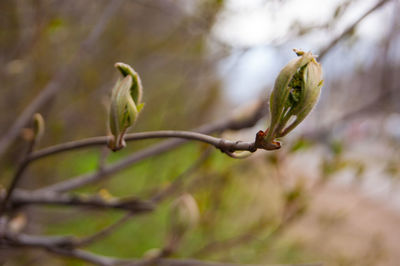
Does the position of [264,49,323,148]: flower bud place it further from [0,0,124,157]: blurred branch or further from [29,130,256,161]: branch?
[0,0,124,157]: blurred branch

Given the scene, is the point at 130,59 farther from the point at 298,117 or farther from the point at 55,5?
the point at 298,117

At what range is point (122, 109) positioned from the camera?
42cm

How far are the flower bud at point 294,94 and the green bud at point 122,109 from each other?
16 centimetres

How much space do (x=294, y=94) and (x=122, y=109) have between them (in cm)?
20

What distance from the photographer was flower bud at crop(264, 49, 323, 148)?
0.36 metres

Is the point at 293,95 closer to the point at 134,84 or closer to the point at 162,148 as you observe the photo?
the point at 134,84

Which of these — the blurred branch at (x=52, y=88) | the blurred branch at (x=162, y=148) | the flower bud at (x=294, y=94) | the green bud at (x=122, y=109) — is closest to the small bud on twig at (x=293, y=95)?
the flower bud at (x=294, y=94)

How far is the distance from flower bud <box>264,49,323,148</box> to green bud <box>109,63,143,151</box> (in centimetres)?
16

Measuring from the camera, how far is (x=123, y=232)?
3332 millimetres

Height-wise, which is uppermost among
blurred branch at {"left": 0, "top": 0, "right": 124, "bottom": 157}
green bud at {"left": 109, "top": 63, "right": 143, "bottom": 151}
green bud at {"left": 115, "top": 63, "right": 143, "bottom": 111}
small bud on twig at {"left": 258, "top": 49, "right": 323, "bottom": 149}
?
blurred branch at {"left": 0, "top": 0, "right": 124, "bottom": 157}

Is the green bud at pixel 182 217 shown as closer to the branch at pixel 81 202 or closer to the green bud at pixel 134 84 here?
the branch at pixel 81 202

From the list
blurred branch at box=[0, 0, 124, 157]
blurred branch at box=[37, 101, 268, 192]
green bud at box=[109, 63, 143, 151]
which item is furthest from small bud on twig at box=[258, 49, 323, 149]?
blurred branch at box=[0, 0, 124, 157]

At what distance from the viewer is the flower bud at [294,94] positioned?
1.18 feet

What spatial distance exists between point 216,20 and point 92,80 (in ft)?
2.77
